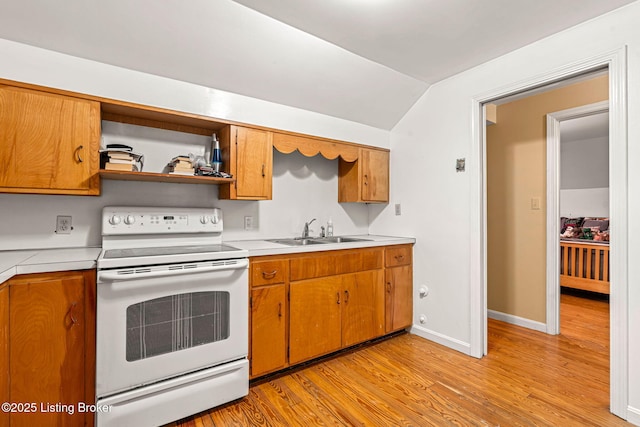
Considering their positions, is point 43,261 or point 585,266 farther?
point 585,266

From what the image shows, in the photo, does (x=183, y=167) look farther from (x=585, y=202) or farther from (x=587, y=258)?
(x=585, y=202)

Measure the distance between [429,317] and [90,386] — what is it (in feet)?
8.31

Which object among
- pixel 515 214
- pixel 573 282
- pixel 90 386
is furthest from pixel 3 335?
pixel 573 282

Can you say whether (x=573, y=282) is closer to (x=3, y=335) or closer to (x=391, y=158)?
(x=391, y=158)

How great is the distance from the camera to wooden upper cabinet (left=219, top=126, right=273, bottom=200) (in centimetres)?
231

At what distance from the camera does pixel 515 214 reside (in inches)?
131

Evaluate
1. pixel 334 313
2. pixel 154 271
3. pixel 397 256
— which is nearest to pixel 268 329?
pixel 334 313

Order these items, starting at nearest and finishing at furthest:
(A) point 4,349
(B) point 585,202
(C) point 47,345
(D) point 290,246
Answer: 1. (A) point 4,349
2. (C) point 47,345
3. (D) point 290,246
4. (B) point 585,202

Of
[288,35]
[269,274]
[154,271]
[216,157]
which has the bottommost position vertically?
[269,274]

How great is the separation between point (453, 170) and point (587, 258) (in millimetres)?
2932

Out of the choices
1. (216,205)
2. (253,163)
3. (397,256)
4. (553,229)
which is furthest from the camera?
(553,229)

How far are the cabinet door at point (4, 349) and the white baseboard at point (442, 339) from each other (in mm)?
2811

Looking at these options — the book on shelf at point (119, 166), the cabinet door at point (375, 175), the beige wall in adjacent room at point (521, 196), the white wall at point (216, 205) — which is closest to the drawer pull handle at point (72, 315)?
the white wall at point (216, 205)

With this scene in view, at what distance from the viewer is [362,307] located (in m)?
2.65
